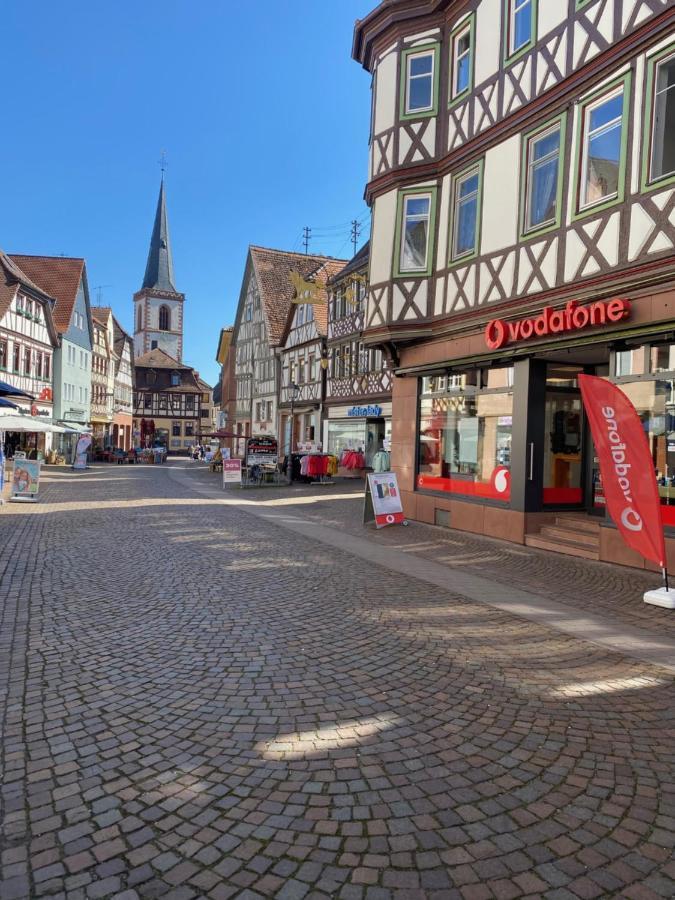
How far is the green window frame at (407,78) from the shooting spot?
13.7 meters

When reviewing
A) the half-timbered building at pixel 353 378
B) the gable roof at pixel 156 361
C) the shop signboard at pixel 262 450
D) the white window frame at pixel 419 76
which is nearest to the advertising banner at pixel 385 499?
the white window frame at pixel 419 76

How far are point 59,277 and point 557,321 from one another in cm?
4308

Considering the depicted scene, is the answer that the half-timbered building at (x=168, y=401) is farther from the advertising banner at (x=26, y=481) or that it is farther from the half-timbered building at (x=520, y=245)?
the half-timbered building at (x=520, y=245)

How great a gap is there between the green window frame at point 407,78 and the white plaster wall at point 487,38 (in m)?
1.37

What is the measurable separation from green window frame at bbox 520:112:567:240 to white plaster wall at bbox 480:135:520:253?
14 cm

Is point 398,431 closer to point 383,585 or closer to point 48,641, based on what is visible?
point 383,585

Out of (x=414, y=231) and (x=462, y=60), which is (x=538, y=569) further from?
(x=462, y=60)

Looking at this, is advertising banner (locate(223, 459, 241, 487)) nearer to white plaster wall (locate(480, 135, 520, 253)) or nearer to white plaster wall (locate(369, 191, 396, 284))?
white plaster wall (locate(369, 191, 396, 284))

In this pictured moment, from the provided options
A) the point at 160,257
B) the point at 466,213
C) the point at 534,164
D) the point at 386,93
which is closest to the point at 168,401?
the point at 160,257

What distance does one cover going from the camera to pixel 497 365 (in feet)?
39.7

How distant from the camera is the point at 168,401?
84.4 metres

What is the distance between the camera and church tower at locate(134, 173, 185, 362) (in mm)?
90250

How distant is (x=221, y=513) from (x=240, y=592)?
8262 mm

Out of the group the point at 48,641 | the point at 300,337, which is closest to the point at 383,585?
the point at 48,641
